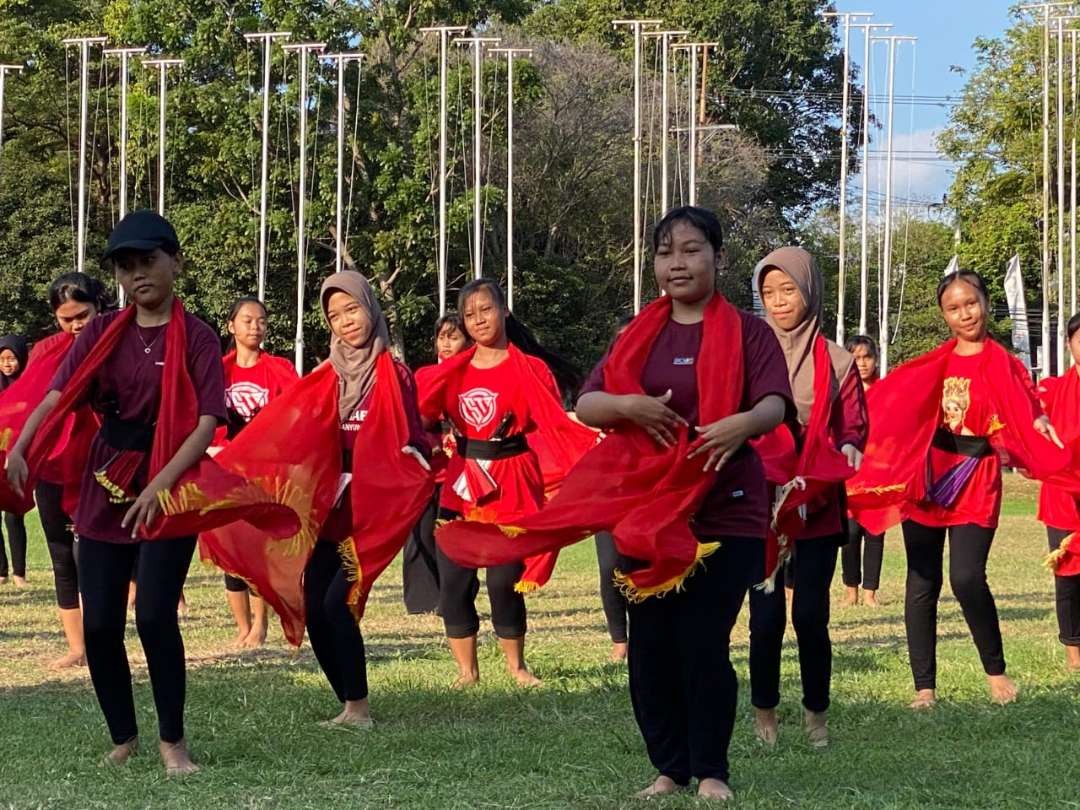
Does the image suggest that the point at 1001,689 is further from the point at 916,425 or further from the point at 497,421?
the point at 497,421

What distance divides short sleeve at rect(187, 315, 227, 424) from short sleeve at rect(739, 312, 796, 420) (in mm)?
1991

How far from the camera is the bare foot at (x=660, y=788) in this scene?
210 inches

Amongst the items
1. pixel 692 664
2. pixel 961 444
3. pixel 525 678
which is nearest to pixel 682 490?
pixel 692 664

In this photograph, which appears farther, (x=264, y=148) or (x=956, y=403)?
(x=264, y=148)

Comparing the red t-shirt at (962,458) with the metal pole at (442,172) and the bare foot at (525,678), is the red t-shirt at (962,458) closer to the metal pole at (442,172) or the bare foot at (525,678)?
the bare foot at (525,678)

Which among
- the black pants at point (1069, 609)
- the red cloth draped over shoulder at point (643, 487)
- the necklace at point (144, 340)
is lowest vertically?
the black pants at point (1069, 609)

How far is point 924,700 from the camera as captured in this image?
7.62m

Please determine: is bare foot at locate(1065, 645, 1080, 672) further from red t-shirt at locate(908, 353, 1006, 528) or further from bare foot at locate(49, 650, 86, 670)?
bare foot at locate(49, 650, 86, 670)

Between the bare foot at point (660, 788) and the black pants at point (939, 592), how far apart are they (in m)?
2.66

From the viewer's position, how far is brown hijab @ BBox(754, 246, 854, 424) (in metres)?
6.62

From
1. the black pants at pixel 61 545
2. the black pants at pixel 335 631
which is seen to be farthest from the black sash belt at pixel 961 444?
the black pants at pixel 61 545

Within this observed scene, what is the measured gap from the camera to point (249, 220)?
43.1 meters

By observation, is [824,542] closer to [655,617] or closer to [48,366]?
[655,617]

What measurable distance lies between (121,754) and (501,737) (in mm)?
1534
